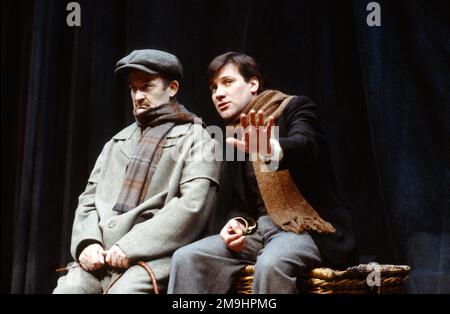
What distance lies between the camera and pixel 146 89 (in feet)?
6.94

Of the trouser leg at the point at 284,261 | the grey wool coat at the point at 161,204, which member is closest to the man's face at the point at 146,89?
the grey wool coat at the point at 161,204

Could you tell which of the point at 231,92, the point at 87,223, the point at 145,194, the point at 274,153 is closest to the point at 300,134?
the point at 274,153

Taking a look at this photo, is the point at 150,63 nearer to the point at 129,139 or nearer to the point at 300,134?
the point at 129,139

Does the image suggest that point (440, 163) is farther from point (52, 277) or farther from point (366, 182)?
point (52, 277)

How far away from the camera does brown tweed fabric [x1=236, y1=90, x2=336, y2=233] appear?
5.87 ft

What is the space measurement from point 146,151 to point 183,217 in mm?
283

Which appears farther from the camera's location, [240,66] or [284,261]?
[240,66]

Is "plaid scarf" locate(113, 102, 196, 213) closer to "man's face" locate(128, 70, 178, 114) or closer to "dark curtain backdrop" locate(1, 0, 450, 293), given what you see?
"man's face" locate(128, 70, 178, 114)

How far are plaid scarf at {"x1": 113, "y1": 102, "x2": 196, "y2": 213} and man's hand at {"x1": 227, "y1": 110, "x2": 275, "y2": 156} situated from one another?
46 cm

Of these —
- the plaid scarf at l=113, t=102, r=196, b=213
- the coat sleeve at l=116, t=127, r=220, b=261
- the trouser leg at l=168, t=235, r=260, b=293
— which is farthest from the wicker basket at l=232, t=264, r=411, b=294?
the plaid scarf at l=113, t=102, r=196, b=213

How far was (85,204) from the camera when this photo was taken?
2094 millimetres

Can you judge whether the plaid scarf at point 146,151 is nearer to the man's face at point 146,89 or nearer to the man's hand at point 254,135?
the man's face at point 146,89

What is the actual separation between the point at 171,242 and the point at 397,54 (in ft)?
3.96

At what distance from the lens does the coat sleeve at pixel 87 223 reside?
1.95 m
